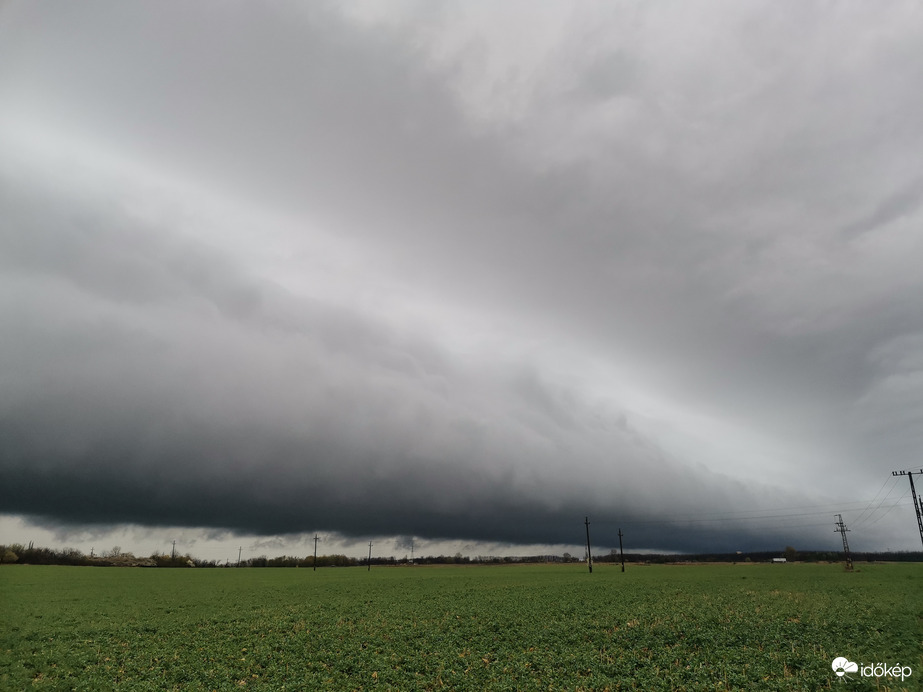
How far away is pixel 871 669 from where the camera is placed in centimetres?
2631

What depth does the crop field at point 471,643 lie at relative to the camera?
27.7 meters

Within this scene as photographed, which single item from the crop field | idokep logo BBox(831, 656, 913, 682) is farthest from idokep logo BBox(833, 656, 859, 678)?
the crop field

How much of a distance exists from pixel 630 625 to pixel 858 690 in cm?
1614

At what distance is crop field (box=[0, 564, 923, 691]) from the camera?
90.8 ft

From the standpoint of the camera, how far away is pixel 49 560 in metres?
199

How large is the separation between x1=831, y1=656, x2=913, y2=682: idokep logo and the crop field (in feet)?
1.83

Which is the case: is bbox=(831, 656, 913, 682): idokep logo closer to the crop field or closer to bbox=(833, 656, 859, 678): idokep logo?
bbox=(833, 656, 859, 678): idokep logo

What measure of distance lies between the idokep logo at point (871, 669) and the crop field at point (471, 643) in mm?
557

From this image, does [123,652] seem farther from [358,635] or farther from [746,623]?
[746,623]

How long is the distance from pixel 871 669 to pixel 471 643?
22.4 metres

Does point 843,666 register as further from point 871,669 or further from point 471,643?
point 471,643

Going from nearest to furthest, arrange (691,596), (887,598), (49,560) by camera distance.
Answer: (887,598) < (691,596) < (49,560)

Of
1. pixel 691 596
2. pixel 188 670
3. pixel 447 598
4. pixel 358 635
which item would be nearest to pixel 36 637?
pixel 188 670

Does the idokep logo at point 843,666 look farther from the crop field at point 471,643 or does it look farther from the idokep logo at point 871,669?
the crop field at point 471,643
